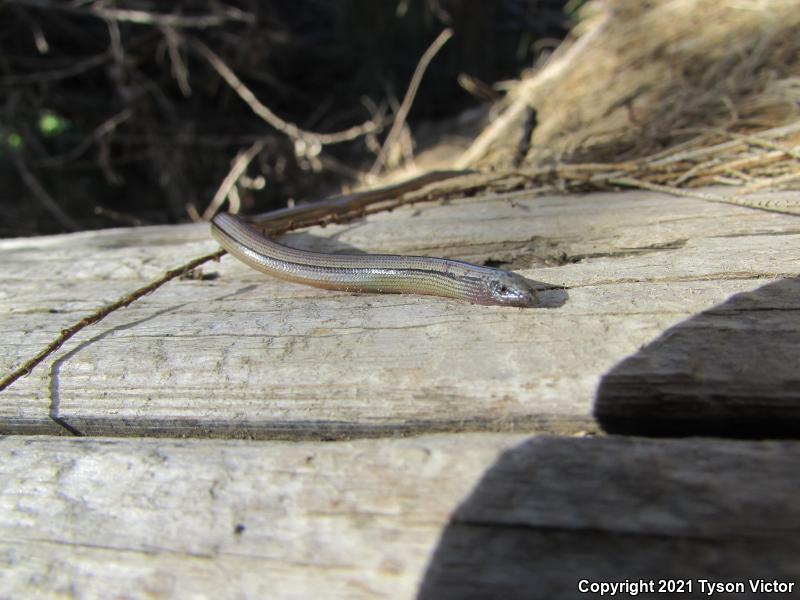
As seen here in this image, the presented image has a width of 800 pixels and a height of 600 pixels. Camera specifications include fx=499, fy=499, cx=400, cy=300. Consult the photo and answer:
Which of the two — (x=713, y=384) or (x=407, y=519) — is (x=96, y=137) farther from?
(x=713, y=384)

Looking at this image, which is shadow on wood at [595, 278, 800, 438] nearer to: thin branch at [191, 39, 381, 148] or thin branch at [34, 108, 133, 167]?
thin branch at [191, 39, 381, 148]

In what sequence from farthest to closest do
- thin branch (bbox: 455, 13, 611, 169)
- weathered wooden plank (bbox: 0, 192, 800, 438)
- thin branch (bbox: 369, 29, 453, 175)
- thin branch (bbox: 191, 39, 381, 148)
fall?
1. thin branch (bbox: 191, 39, 381, 148)
2. thin branch (bbox: 455, 13, 611, 169)
3. thin branch (bbox: 369, 29, 453, 175)
4. weathered wooden plank (bbox: 0, 192, 800, 438)

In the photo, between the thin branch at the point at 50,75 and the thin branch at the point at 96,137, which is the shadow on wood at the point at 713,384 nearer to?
the thin branch at the point at 96,137

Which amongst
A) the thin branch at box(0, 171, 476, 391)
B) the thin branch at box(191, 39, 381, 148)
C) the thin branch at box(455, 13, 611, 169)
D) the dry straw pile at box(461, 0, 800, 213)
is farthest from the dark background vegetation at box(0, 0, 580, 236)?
the thin branch at box(0, 171, 476, 391)

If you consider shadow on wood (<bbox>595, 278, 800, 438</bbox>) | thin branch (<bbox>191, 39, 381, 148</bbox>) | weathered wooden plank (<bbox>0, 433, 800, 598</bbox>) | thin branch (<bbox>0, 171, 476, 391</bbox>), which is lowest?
weathered wooden plank (<bbox>0, 433, 800, 598</bbox>)

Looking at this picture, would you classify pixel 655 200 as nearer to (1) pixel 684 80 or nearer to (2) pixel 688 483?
(2) pixel 688 483

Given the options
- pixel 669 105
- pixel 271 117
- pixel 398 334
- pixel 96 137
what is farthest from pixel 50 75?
pixel 669 105

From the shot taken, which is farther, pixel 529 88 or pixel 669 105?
pixel 529 88
